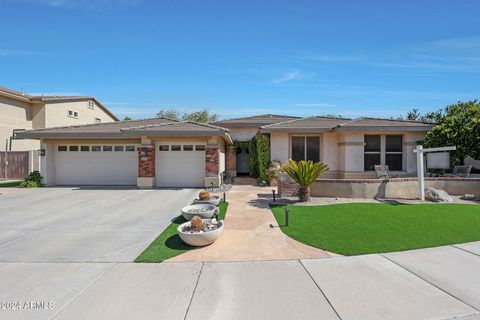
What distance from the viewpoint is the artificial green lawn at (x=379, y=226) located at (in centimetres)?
597

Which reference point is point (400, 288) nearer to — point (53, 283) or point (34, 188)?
point (53, 283)

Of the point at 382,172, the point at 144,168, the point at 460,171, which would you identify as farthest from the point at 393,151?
the point at 144,168

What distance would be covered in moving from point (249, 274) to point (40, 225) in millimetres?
6574

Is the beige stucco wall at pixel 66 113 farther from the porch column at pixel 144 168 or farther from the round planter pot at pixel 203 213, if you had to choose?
the round planter pot at pixel 203 213

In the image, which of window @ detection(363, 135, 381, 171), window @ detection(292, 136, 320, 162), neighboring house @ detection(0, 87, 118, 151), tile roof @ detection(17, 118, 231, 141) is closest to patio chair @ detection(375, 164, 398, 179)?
window @ detection(363, 135, 381, 171)

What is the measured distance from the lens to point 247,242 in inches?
245

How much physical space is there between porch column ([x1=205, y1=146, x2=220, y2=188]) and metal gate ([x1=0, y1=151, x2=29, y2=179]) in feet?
49.5

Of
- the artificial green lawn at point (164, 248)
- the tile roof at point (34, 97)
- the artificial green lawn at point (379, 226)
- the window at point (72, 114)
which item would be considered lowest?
the artificial green lawn at point (164, 248)

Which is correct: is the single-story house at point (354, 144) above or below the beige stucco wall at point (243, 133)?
below

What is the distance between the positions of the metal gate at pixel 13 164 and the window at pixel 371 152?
77.5 feet

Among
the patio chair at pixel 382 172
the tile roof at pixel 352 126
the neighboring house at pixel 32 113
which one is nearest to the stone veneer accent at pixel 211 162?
the tile roof at pixel 352 126

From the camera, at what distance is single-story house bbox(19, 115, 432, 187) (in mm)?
14820

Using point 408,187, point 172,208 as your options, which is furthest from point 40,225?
point 408,187

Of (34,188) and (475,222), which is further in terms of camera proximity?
(34,188)
